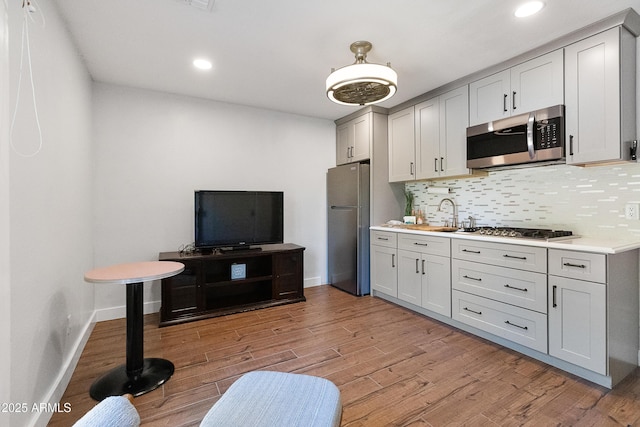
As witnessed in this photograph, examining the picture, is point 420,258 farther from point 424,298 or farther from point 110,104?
point 110,104

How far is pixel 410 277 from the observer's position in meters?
3.28

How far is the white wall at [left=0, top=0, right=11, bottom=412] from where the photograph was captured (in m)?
1.21

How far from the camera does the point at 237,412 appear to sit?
1068 mm

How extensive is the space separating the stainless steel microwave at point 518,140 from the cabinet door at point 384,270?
132 centimetres

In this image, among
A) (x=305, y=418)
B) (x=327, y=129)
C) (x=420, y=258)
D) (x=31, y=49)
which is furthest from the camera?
(x=327, y=129)

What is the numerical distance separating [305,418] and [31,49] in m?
2.19

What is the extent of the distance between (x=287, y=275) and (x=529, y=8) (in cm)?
321

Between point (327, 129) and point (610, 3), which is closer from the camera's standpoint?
point (610, 3)

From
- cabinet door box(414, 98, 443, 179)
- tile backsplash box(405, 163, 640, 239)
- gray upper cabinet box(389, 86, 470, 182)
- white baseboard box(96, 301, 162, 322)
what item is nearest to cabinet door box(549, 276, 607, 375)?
tile backsplash box(405, 163, 640, 239)

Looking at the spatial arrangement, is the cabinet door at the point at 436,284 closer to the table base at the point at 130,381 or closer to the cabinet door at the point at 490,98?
the cabinet door at the point at 490,98

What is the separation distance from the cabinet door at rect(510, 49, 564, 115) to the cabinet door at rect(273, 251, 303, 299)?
270 cm

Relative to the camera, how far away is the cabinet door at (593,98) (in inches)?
81.0

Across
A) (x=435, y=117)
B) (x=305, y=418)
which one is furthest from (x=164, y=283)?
(x=435, y=117)

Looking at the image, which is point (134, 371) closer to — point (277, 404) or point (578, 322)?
point (277, 404)
